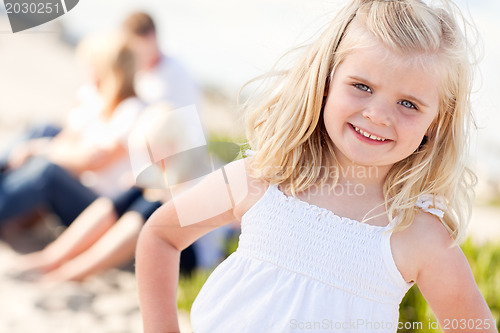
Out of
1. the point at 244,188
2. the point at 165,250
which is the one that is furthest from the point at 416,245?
the point at 165,250

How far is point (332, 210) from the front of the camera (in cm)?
136

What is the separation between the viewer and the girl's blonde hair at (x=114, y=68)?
3.69 meters

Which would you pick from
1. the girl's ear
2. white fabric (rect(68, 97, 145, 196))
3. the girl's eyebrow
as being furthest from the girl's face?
white fabric (rect(68, 97, 145, 196))

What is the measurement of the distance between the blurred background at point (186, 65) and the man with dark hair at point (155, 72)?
0.29m

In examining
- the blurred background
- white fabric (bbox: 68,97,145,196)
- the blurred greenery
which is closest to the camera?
the blurred background

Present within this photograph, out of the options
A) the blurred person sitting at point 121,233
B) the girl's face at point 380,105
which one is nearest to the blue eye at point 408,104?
the girl's face at point 380,105

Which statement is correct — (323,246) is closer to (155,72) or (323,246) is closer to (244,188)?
(244,188)

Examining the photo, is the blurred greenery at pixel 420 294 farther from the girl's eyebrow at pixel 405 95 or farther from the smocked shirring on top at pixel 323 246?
the girl's eyebrow at pixel 405 95

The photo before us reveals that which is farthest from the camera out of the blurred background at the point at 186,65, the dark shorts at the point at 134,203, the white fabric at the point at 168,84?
the white fabric at the point at 168,84

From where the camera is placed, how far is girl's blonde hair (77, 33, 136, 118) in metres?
3.69

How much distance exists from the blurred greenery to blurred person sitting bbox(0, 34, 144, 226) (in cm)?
87

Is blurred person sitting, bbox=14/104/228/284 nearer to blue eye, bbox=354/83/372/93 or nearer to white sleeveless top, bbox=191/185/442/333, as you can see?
white sleeveless top, bbox=191/185/442/333

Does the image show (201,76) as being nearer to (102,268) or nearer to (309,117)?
(102,268)

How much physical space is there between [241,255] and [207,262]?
193 centimetres
